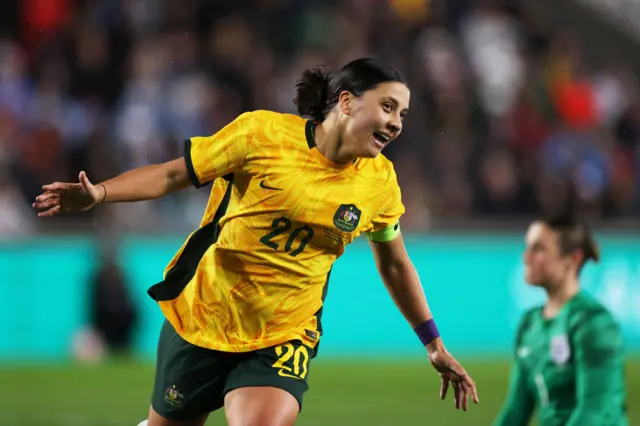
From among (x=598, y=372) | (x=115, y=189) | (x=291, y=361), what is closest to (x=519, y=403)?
(x=598, y=372)

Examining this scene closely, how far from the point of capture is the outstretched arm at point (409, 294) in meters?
5.61

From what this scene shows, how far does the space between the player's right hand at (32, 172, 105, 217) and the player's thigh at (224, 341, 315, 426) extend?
101 cm

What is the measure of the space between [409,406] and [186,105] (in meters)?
5.36

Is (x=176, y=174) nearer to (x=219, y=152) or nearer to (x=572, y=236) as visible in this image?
(x=219, y=152)

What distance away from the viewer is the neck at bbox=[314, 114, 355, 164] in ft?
17.4

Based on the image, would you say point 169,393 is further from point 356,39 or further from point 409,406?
point 356,39

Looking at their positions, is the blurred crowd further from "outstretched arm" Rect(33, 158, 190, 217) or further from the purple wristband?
"outstretched arm" Rect(33, 158, 190, 217)

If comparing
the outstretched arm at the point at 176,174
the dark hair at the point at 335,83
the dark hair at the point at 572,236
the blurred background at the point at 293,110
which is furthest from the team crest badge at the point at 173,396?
the blurred background at the point at 293,110

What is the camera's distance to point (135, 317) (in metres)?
13.3

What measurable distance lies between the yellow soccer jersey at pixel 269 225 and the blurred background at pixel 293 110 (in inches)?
211

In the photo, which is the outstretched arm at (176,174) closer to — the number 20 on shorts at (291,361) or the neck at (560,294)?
the number 20 on shorts at (291,361)

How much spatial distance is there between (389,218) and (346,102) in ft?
1.95

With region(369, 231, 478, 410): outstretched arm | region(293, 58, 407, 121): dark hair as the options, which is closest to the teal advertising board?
region(369, 231, 478, 410): outstretched arm

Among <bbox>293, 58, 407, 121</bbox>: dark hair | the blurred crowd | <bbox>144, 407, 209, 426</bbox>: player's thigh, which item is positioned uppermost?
the blurred crowd
